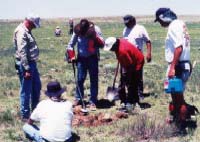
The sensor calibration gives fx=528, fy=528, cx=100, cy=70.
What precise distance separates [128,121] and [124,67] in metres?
1.21

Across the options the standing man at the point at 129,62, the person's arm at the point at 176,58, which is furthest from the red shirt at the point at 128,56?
the person's arm at the point at 176,58

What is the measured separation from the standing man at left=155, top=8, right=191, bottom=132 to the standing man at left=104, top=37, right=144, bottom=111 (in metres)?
1.45

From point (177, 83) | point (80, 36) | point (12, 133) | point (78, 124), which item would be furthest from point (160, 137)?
point (80, 36)

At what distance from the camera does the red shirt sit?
10234 mm

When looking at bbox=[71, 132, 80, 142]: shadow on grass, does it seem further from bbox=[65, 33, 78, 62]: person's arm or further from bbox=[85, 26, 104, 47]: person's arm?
bbox=[85, 26, 104, 47]: person's arm

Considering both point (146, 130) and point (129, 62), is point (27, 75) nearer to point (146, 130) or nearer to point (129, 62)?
point (129, 62)

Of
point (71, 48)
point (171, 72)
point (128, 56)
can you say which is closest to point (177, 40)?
point (171, 72)

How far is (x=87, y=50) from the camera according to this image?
1131 cm

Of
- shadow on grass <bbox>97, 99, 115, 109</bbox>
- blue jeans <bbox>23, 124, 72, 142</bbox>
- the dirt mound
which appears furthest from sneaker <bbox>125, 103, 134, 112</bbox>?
blue jeans <bbox>23, 124, 72, 142</bbox>

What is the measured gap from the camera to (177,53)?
851 cm

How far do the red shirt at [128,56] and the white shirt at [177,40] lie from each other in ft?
5.17

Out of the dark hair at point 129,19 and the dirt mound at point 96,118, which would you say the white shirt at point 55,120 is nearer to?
the dirt mound at point 96,118

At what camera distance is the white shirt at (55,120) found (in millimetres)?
7410

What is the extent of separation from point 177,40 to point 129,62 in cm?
207
